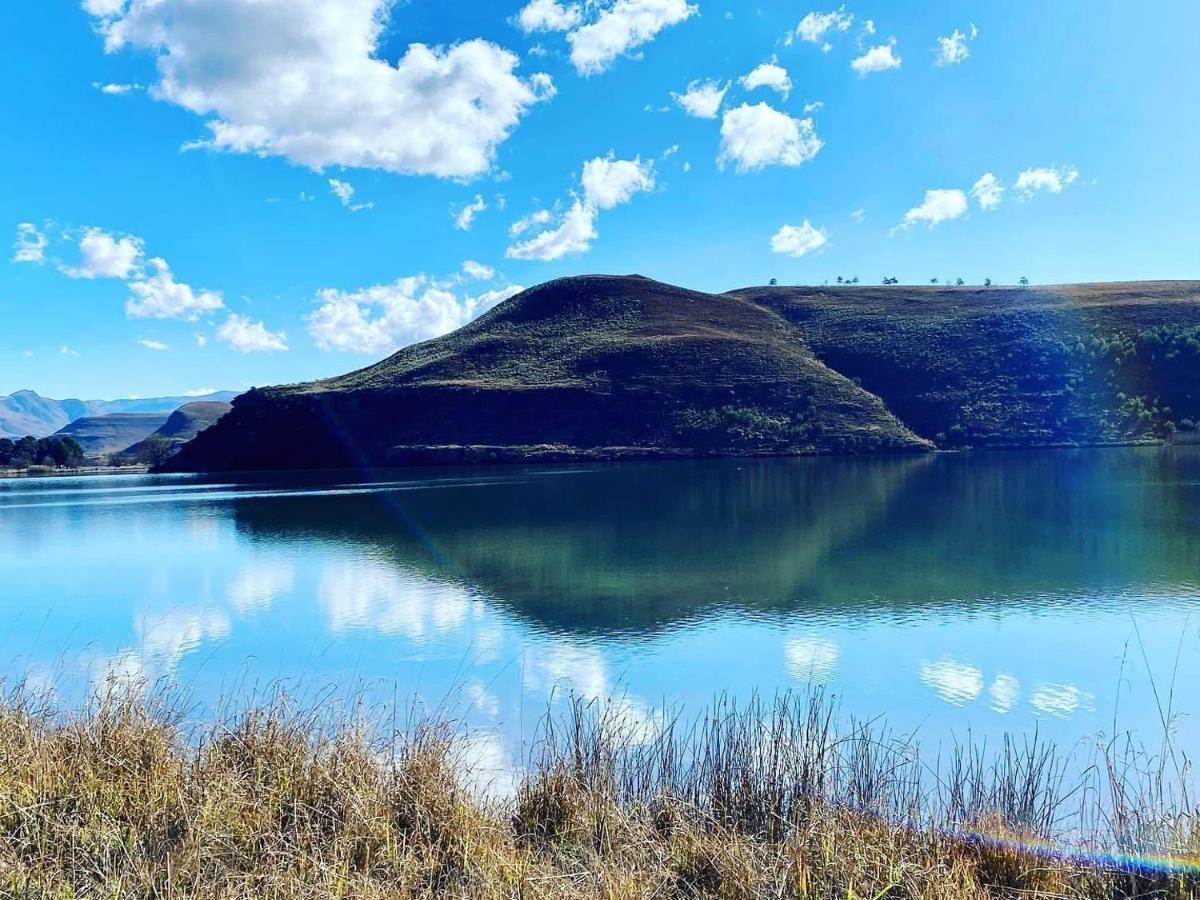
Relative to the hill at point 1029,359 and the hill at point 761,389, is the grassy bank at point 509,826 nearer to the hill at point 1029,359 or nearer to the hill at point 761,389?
the hill at point 761,389

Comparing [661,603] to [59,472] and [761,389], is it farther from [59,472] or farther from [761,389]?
[59,472]

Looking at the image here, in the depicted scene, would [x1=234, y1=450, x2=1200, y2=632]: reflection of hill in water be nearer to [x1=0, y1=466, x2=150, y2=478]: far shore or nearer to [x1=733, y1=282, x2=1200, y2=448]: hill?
[x1=733, y1=282, x2=1200, y2=448]: hill

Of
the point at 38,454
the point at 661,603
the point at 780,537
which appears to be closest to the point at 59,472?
the point at 38,454

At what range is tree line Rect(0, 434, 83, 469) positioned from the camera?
119 meters

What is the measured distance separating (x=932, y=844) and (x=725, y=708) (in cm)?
551

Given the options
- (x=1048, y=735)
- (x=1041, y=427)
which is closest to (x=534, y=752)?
(x=1048, y=735)

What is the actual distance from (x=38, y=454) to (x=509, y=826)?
14156 cm

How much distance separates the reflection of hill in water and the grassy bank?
968cm

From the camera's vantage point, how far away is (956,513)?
113ft

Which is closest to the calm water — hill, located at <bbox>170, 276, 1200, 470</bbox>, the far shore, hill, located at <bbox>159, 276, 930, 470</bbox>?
hill, located at <bbox>159, 276, 930, 470</bbox>

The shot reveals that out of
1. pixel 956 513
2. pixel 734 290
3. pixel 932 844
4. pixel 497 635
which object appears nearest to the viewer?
pixel 932 844

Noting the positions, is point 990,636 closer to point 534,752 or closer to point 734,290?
point 534,752

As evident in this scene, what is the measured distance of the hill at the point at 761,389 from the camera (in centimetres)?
8256

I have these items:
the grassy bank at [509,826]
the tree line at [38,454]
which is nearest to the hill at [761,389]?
the tree line at [38,454]
